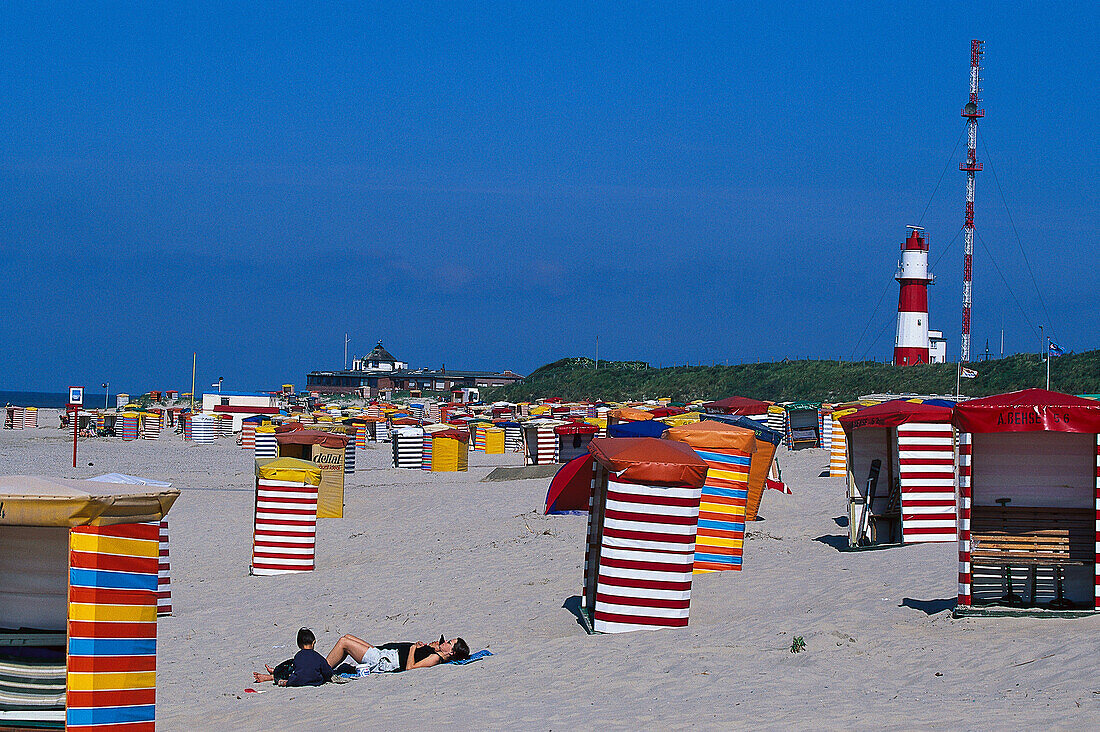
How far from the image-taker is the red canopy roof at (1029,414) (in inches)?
345

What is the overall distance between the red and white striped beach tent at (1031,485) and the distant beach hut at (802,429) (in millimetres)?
24802

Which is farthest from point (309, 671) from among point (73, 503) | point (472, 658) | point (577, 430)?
point (577, 430)

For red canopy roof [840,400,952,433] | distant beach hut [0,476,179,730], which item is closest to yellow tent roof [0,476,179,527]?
distant beach hut [0,476,179,730]

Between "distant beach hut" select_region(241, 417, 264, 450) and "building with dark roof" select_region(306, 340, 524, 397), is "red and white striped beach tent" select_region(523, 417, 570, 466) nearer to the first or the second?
"distant beach hut" select_region(241, 417, 264, 450)

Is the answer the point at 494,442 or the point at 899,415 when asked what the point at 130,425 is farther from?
the point at 899,415

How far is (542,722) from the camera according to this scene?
668 cm

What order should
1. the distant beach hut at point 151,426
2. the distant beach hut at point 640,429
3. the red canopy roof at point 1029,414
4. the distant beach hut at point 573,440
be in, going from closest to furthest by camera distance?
the red canopy roof at point 1029,414, the distant beach hut at point 640,429, the distant beach hut at point 573,440, the distant beach hut at point 151,426

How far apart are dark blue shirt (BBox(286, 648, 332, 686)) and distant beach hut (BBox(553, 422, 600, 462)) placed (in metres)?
18.6

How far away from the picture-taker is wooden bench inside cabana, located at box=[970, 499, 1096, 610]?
902 cm

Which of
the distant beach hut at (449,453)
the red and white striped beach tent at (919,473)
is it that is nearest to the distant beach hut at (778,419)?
the distant beach hut at (449,453)

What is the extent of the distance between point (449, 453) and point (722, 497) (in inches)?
752

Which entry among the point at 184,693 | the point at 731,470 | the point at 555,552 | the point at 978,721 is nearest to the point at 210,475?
the point at 555,552

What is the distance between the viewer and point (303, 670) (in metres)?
8.58

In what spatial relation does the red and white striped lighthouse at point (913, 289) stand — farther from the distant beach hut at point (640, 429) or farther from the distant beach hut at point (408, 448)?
the distant beach hut at point (640, 429)
